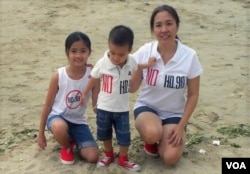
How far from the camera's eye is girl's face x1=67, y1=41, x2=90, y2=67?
374 cm

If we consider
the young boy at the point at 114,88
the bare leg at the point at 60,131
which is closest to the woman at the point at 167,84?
the young boy at the point at 114,88

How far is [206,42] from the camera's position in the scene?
7551 mm

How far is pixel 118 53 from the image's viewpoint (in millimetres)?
3490

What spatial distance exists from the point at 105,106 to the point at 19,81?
2.47 meters

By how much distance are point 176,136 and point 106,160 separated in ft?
1.83

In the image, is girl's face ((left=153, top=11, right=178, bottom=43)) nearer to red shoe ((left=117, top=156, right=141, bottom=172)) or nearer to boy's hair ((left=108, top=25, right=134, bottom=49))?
boy's hair ((left=108, top=25, right=134, bottom=49))

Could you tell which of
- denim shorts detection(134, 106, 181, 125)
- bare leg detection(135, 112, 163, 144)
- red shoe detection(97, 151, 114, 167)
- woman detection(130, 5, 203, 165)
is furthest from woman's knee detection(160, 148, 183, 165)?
red shoe detection(97, 151, 114, 167)

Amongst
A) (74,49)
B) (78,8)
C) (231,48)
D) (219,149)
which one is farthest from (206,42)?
(74,49)

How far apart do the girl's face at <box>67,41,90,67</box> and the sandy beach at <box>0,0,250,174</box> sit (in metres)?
0.77

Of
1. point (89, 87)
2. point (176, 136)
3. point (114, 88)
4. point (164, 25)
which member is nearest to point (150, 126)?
point (176, 136)

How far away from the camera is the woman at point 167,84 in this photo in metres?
3.73

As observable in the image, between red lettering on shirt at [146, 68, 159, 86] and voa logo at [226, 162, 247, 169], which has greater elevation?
red lettering on shirt at [146, 68, 159, 86]

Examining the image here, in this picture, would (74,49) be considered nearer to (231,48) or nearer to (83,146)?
(83,146)

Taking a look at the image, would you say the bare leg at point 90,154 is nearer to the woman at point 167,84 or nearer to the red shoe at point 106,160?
the red shoe at point 106,160
